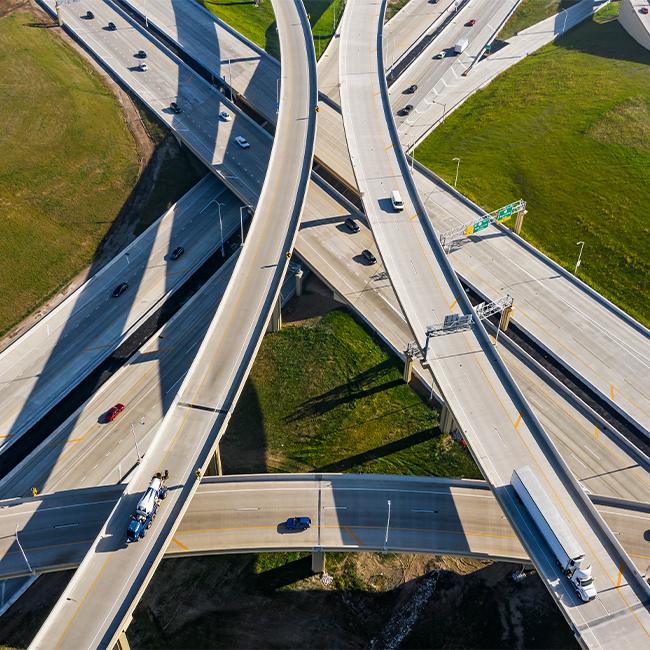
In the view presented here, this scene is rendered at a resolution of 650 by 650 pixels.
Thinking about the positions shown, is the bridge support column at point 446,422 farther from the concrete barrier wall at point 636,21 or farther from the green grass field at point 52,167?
the concrete barrier wall at point 636,21

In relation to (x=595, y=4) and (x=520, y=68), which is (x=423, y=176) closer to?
(x=520, y=68)

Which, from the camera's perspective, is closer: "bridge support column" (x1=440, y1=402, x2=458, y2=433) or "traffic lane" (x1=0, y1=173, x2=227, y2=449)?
"bridge support column" (x1=440, y1=402, x2=458, y2=433)

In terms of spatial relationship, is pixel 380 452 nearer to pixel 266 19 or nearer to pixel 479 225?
pixel 479 225

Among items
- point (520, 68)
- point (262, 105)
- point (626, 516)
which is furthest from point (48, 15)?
point (626, 516)

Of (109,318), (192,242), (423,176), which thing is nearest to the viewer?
(109,318)

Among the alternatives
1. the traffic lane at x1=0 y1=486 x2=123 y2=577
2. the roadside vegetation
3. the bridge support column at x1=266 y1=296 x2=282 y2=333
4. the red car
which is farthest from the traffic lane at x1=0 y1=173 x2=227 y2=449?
the roadside vegetation

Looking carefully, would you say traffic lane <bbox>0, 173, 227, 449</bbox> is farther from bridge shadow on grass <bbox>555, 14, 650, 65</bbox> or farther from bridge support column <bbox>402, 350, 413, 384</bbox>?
bridge shadow on grass <bbox>555, 14, 650, 65</bbox>
